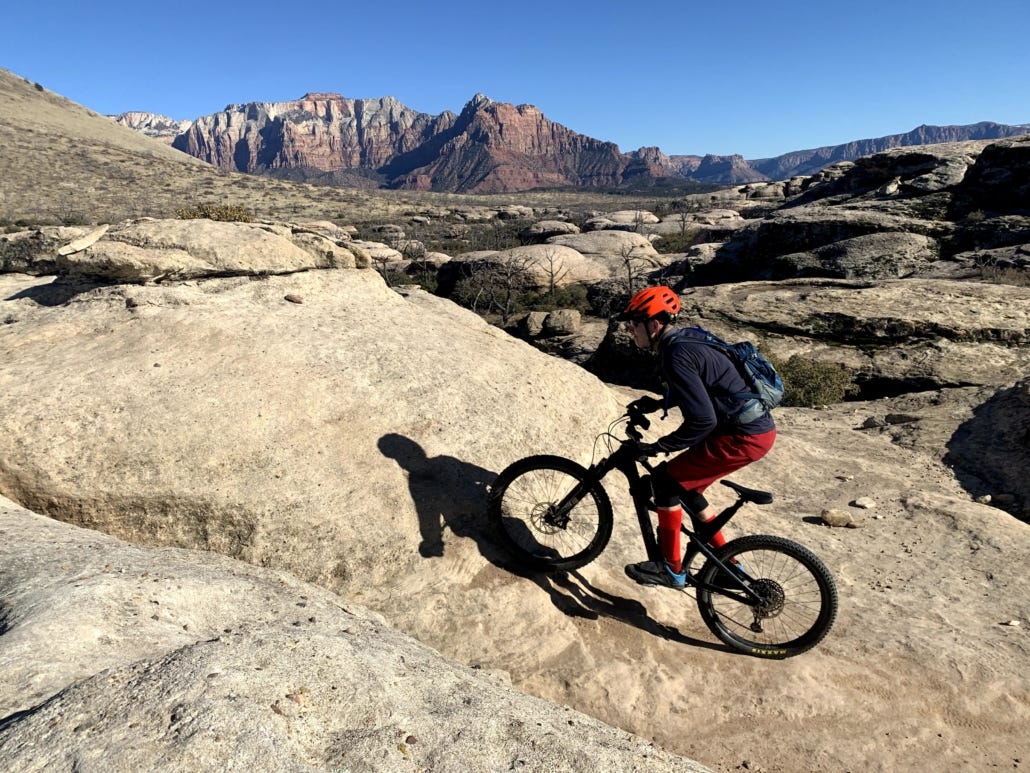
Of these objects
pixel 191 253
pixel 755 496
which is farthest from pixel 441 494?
pixel 191 253

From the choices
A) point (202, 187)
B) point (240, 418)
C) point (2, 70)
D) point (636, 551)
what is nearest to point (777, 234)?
point (636, 551)

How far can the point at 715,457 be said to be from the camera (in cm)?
421

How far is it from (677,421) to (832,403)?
4.23 metres

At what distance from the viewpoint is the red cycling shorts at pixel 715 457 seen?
4148mm

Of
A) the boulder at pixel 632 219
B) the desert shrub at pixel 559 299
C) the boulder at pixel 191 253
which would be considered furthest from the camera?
the boulder at pixel 632 219

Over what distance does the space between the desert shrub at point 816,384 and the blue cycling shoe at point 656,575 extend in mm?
7837

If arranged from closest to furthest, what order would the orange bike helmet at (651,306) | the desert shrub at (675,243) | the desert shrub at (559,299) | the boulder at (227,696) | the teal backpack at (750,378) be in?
the boulder at (227,696) → the teal backpack at (750,378) → the orange bike helmet at (651,306) → the desert shrub at (559,299) → the desert shrub at (675,243)

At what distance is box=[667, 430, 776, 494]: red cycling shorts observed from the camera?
4.15m

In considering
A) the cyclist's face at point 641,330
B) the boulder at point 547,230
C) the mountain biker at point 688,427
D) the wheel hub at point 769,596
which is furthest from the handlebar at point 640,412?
the boulder at point 547,230

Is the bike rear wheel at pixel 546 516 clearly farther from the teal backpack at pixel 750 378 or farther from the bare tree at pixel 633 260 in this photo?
the bare tree at pixel 633 260

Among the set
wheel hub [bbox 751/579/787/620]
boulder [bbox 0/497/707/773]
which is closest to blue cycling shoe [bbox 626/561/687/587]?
wheel hub [bbox 751/579/787/620]

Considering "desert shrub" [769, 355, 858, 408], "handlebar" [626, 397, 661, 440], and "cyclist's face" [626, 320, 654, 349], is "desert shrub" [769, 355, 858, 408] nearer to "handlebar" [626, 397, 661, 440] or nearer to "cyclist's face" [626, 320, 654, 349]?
"handlebar" [626, 397, 661, 440]

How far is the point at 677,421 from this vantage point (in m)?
8.72

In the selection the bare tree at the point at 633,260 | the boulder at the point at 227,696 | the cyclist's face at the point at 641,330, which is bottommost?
the bare tree at the point at 633,260
